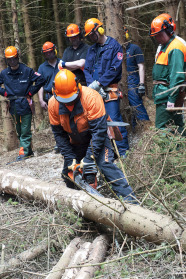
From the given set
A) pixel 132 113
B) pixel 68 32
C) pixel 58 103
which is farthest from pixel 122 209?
pixel 68 32

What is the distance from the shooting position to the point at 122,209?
9.80 ft

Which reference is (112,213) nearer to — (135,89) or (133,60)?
(135,89)

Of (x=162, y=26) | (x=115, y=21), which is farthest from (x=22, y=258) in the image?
(x=115, y=21)

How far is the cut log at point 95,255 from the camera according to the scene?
2655 mm

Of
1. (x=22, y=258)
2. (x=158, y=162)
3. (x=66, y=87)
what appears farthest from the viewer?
(x=158, y=162)

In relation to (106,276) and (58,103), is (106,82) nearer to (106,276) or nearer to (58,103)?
(58,103)

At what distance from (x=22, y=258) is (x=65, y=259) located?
1.42 ft

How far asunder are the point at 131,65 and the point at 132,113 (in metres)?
1.47

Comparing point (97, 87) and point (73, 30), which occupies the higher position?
point (73, 30)

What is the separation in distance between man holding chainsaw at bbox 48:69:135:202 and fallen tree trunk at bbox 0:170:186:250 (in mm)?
411

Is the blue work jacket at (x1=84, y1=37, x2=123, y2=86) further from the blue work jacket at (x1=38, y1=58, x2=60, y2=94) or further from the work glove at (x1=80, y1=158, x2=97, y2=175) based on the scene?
the work glove at (x1=80, y1=158, x2=97, y2=175)

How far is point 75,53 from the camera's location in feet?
19.5

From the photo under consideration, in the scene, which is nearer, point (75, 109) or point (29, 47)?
point (75, 109)

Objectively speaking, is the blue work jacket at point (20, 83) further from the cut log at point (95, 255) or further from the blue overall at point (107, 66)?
the cut log at point (95, 255)
